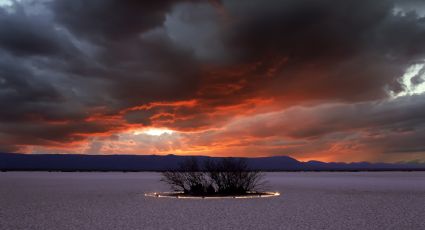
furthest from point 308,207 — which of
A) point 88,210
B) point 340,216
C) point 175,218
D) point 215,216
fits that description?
point 88,210

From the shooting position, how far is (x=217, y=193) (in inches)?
1481

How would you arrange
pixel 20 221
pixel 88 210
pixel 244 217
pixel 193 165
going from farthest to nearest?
1. pixel 193 165
2. pixel 88 210
3. pixel 244 217
4. pixel 20 221

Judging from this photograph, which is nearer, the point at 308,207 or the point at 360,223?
the point at 360,223

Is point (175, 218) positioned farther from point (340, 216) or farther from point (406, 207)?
point (406, 207)

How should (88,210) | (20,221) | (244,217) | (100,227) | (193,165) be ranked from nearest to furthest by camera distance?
(100,227)
(20,221)
(244,217)
(88,210)
(193,165)

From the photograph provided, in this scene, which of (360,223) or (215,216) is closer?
(360,223)

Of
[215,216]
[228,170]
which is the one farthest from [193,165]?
[215,216]

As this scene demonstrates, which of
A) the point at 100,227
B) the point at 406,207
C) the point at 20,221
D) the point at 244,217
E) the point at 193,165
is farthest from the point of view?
the point at 193,165

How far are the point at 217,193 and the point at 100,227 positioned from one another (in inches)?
770

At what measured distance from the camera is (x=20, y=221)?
20.4 metres

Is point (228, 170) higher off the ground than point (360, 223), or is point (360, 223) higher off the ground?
point (228, 170)

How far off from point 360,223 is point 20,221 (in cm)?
1276

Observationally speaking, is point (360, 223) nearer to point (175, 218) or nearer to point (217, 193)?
point (175, 218)

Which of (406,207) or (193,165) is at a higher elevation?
(193,165)
